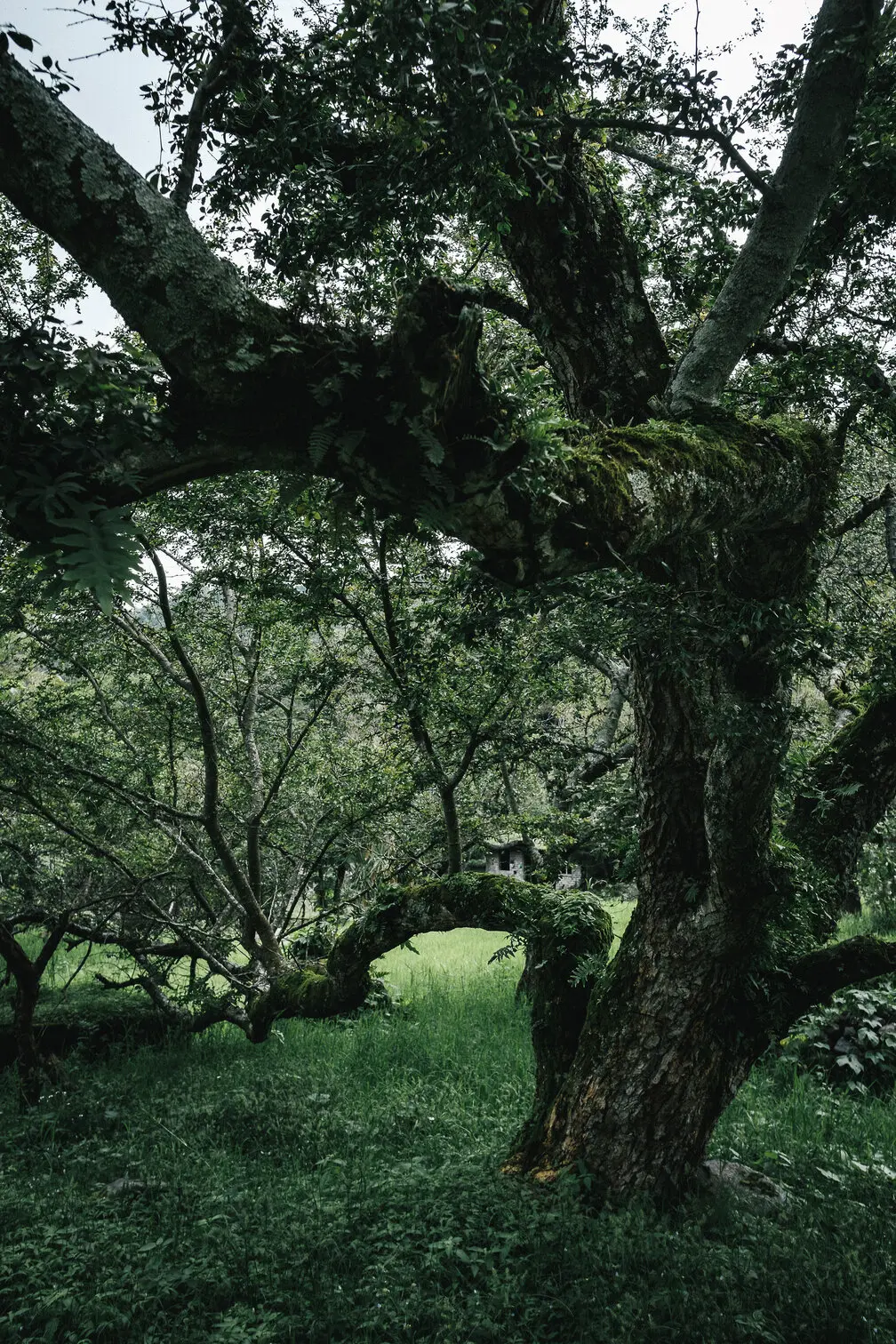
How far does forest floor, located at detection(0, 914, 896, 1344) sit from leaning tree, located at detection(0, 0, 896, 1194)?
689 millimetres

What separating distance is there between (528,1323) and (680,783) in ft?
9.26

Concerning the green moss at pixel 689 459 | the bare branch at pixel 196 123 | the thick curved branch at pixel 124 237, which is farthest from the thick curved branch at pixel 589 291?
the thick curved branch at pixel 124 237

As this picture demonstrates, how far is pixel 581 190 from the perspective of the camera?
4609mm

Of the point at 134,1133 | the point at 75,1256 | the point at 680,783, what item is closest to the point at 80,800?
the point at 134,1133

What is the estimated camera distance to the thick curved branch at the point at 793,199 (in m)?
3.73

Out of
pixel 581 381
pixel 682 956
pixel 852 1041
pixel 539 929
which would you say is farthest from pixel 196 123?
pixel 852 1041

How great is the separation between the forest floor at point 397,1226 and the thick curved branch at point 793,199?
439 centimetres

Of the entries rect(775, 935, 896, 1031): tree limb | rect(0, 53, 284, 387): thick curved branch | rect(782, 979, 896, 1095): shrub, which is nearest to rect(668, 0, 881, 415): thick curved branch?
rect(0, 53, 284, 387): thick curved branch

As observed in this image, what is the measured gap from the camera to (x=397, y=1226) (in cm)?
453

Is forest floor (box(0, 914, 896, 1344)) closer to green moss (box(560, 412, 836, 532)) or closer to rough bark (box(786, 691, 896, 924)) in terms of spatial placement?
rough bark (box(786, 691, 896, 924))

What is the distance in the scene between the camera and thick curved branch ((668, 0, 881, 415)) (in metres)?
3.73

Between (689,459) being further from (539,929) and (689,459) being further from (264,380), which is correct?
(539,929)

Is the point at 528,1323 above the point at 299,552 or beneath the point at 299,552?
beneath

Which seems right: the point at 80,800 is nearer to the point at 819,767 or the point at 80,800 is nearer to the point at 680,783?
the point at 680,783
